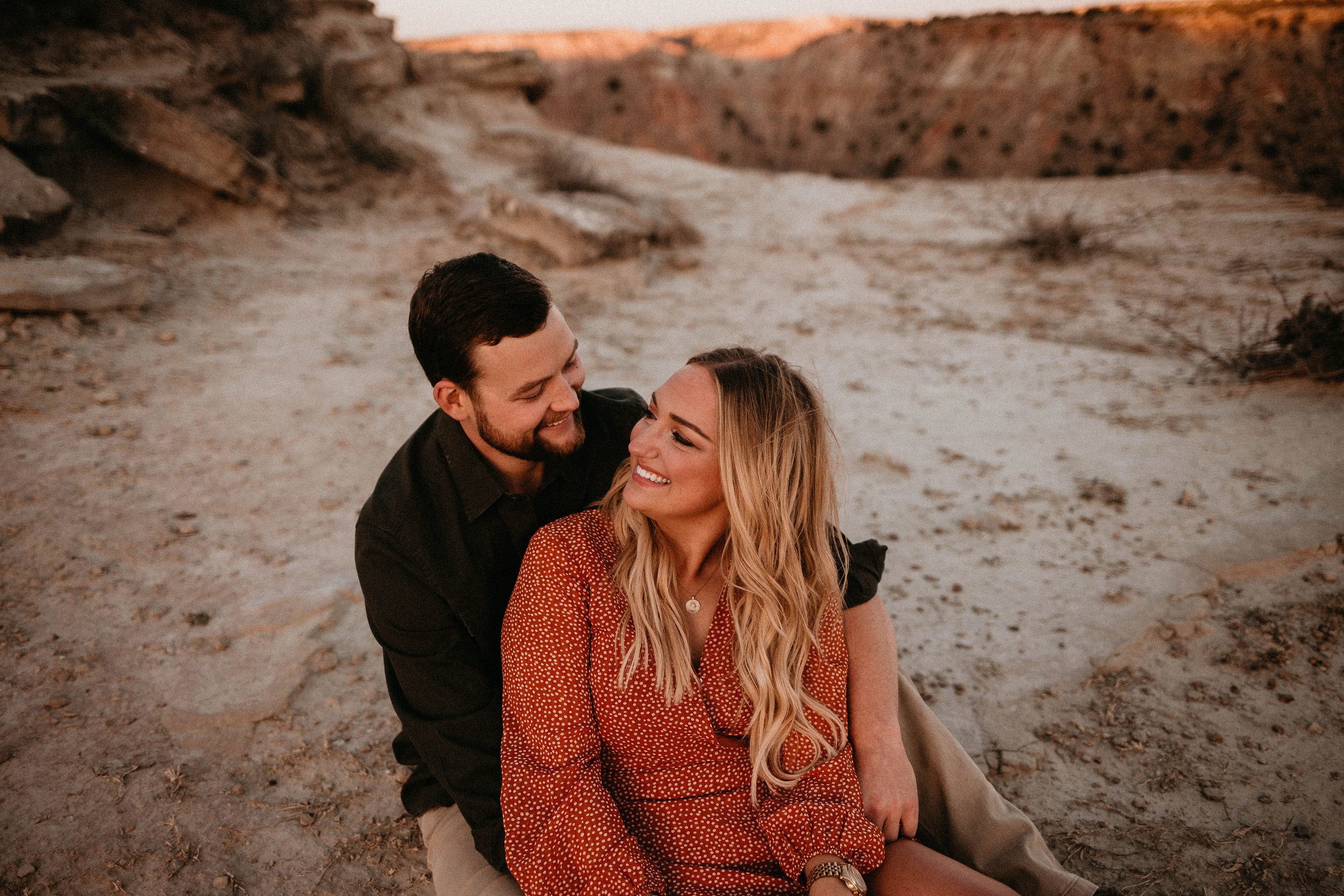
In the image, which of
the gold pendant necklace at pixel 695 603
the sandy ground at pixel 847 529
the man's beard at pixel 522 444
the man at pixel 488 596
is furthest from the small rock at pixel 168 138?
the gold pendant necklace at pixel 695 603

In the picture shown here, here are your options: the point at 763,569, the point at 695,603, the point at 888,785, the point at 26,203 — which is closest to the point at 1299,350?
the point at 888,785

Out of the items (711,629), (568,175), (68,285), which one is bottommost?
(711,629)

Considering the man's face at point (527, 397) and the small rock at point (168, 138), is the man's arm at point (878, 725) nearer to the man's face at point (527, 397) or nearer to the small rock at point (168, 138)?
the man's face at point (527, 397)

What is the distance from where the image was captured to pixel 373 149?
900cm

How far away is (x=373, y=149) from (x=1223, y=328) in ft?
31.3

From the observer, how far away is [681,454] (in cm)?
171

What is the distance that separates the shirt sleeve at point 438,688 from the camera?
1696 millimetres

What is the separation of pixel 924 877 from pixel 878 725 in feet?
1.21

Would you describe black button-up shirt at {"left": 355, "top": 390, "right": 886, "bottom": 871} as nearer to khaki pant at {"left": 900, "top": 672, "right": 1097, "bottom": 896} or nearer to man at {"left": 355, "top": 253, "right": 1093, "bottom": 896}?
man at {"left": 355, "top": 253, "right": 1093, "bottom": 896}

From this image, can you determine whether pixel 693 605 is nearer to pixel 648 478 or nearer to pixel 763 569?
pixel 763 569

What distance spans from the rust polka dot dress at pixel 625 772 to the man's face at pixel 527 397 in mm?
336

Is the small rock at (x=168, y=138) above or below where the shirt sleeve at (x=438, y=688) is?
above

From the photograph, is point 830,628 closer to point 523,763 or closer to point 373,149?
point 523,763

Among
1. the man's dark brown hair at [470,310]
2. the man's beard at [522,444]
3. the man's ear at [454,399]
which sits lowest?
the man's beard at [522,444]
